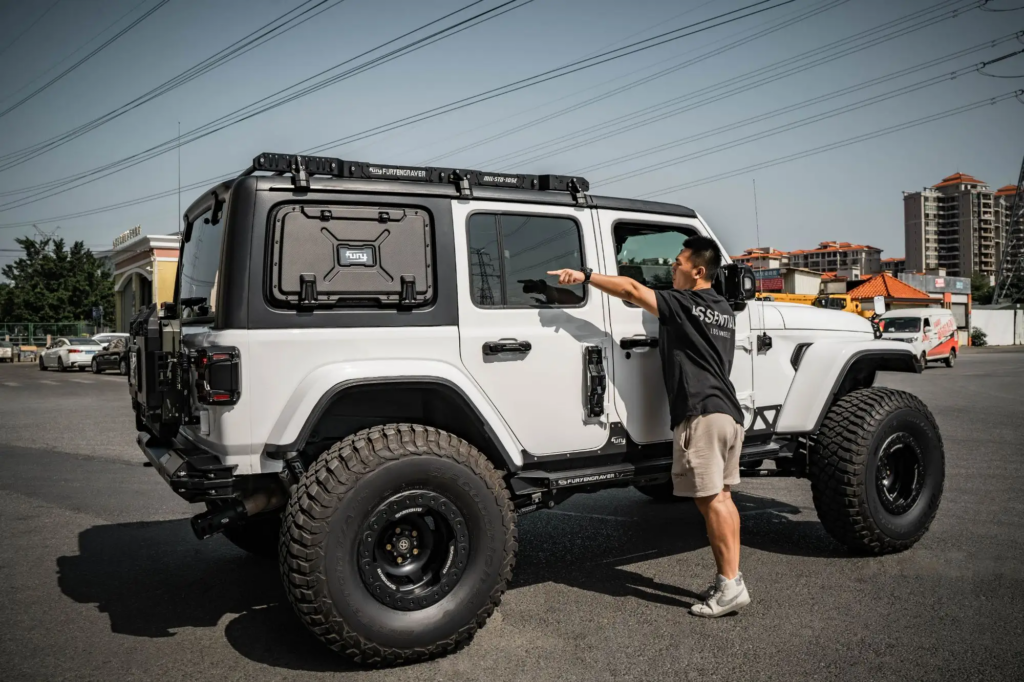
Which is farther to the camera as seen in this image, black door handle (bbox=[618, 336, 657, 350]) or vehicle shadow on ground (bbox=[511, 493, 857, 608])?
vehicle shadow on ground (bbox=[511, 493, 857, 608])

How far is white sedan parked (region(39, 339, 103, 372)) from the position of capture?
31328mm

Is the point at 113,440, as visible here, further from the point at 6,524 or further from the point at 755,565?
the point at 755,565

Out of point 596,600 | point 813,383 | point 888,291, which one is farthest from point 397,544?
point 888,291

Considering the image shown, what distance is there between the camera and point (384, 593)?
3.62 meters

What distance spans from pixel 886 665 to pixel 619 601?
4.57 feet

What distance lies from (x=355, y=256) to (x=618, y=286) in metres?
1.36

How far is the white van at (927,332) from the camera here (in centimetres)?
2831

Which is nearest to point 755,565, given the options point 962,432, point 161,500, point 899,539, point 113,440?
point 899,539

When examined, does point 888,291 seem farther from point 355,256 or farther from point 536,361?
point 355,256

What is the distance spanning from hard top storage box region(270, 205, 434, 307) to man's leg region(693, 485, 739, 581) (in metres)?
1.88

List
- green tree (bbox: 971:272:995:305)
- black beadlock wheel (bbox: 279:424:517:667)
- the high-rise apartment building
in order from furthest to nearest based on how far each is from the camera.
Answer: the high-rise apartment building
green tree (bbox: 971:272:995:305)
black beadlock wheel (bbox: 279:424:517:667)

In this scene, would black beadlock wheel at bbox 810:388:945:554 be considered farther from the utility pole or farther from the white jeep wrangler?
the utility pole

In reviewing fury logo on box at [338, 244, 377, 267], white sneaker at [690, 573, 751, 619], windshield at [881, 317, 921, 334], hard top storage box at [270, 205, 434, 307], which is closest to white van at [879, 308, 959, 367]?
windshield at [881, 317, 921, 334]

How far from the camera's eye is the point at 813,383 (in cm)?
518
